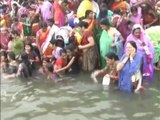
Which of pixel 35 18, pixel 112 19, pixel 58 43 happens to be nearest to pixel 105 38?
pixel 112 19

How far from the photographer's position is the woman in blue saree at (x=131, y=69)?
26.6ft

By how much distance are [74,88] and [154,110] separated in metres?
2.04

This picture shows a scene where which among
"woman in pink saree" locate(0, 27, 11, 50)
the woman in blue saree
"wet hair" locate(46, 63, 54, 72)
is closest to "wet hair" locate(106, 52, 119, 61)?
the woman in blue saree

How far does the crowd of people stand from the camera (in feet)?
27.6

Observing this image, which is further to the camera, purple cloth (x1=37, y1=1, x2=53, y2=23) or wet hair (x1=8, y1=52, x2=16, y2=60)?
purple cloth (x1=37, y1=1, x2=53, y2=23)

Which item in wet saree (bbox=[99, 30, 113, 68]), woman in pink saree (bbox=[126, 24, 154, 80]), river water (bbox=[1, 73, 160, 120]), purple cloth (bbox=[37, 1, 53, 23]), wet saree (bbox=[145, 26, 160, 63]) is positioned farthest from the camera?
purple cloth (bbox=[37, 1, 53, 23])

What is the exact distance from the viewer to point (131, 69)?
8.16m

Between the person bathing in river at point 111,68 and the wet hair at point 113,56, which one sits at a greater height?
the wet hair at point 113,56

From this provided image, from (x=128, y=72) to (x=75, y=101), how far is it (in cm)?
118

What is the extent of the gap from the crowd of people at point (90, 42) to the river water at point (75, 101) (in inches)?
10.7

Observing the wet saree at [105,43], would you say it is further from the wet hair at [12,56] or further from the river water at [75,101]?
the wet hair at [12,56]

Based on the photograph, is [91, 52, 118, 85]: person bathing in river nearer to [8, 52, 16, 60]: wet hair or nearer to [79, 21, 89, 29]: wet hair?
[79, 21, 89, 29]: wet hair

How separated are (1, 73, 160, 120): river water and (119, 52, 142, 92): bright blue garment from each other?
165mm

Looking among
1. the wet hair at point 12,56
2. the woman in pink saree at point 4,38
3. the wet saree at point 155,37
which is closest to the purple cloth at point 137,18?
the wet saree at point 155,37
